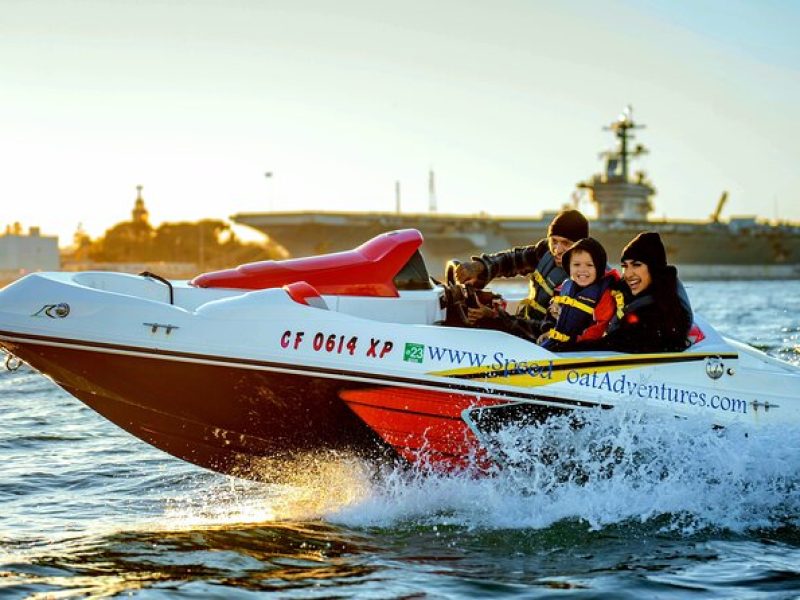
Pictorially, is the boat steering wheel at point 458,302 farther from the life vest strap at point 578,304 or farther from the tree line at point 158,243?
the tree line at point 158,243

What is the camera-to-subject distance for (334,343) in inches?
263

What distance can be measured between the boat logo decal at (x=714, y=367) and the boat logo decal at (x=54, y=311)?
12.0 feet

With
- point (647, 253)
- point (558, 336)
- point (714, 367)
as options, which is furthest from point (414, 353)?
point (714, 367)

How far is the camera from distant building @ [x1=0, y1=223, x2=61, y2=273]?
8656cm

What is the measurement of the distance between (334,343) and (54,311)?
1.64m

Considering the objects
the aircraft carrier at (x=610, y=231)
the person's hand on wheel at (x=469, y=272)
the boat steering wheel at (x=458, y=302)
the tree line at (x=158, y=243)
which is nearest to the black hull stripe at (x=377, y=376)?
the boat steering wheel at (x=458, y=302)

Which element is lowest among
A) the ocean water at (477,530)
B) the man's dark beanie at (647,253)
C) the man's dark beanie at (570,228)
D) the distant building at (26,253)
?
the ocean water at (477,530)

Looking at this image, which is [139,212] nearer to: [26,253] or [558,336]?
[26,253]

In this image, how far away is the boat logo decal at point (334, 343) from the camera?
21.9ft

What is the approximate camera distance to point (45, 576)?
6.01m

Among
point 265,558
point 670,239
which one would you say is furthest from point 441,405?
point 670,239

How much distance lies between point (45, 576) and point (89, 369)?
1.32 m

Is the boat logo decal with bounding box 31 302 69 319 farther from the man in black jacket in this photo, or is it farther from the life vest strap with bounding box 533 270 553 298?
the life vest strap with bounding box 533 270 553 298

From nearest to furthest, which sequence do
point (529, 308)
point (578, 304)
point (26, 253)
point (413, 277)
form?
point (578, 304)
point (413, 277)
point (529, 308)
point (26, 253)
